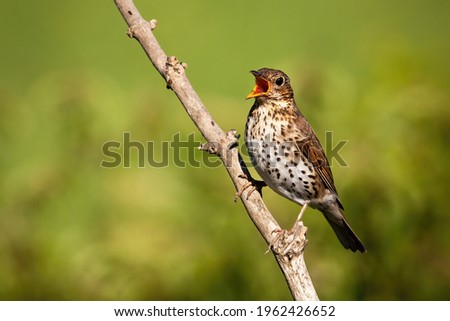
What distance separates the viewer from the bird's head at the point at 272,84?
3.74 metres

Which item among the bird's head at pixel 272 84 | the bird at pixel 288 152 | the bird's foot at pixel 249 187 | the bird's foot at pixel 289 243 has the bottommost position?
the bird's foot at pixel 289 243

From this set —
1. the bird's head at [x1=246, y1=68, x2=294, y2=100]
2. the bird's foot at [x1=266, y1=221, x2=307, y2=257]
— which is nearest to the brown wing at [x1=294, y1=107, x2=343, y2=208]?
the bird's head at [x1=246, y1=68, x2=294, y2=100]

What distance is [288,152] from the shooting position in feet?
12.1

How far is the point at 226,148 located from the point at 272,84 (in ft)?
2.48

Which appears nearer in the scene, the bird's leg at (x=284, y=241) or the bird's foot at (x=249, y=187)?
the bird's leg at (x=284, y=241)

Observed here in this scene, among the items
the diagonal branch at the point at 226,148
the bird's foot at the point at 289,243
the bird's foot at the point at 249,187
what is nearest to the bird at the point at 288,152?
the bird's foot at the point at 249,187

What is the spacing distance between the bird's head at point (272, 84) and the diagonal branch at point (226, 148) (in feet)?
2.01

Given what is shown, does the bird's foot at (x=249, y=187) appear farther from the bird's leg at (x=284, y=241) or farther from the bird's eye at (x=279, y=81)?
the bird's eye at (x=279, y=81)

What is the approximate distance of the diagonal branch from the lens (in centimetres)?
294

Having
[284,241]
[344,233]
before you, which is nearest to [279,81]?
[344,233]

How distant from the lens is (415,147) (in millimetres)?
3727

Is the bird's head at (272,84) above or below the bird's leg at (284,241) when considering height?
above

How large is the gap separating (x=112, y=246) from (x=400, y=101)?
167 cm

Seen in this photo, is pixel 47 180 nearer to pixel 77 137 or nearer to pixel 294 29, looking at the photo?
pixel 77 137
